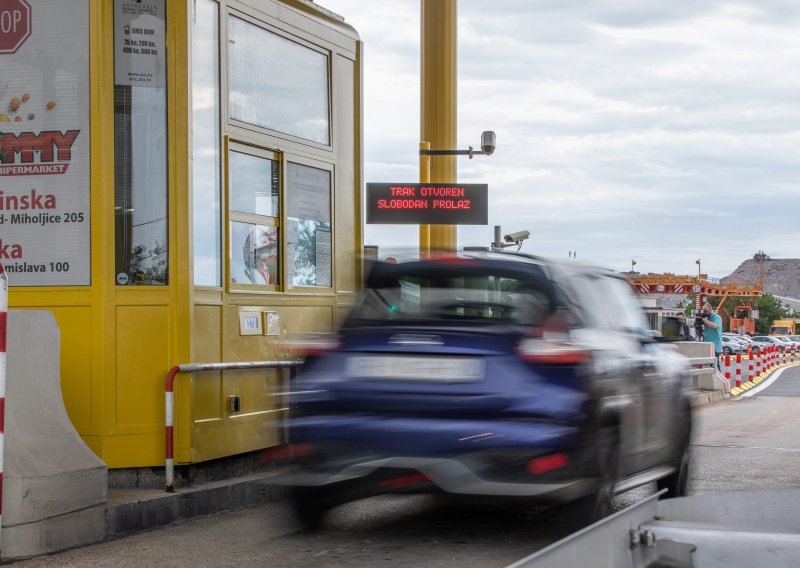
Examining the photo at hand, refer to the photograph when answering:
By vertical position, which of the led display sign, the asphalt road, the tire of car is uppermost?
the led display sign

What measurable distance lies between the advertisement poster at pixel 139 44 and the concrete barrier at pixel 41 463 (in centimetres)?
206

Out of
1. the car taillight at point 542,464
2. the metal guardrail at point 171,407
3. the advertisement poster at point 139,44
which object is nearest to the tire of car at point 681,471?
the car taillight at point 542,464

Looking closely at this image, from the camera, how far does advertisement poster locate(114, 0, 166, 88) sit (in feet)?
26.5

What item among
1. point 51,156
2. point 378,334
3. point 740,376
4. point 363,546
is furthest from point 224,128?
point 740,376

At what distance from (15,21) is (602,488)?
5001 mm

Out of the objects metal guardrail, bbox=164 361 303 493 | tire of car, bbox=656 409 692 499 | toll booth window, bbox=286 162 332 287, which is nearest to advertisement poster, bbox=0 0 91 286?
metal guardrail, bbox=164 361 303 493

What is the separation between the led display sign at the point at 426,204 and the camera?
15.3 metres

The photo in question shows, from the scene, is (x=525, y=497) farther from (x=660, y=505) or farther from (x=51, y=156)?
(x=51, y=156)

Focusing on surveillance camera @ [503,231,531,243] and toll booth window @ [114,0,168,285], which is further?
surveillance camera @ [503,231,531,243]

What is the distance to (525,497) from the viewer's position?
20.2 feet

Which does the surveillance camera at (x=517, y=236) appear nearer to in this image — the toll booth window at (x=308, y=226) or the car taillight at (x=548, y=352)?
the toll booth window at (x=308, y=226)

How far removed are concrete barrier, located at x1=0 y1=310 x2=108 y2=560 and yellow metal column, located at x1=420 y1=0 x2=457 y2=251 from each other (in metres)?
10.9

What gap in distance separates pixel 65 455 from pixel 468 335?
2.39 metres

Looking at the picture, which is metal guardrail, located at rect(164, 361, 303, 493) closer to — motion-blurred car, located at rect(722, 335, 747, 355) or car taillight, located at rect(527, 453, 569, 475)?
car taillight, located at rect(527, 453, 569, 475)
